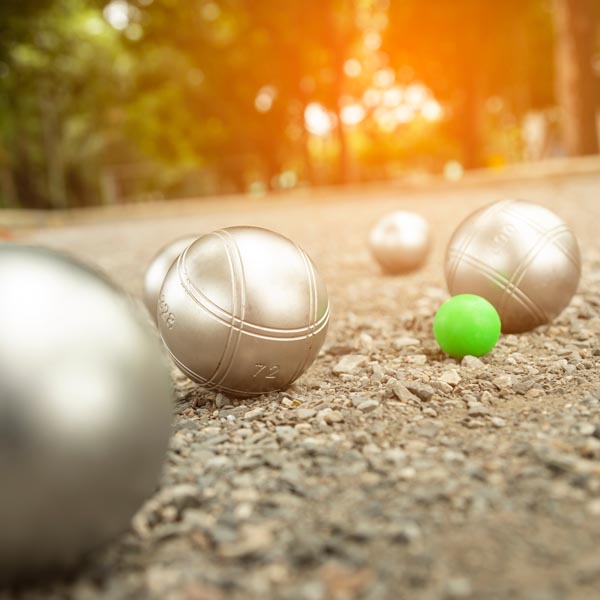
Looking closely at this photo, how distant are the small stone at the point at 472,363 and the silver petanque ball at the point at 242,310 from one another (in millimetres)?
975

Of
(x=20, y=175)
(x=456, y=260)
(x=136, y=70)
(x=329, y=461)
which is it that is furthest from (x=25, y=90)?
(x=329, y=461)

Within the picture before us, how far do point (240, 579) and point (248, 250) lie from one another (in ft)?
6.17

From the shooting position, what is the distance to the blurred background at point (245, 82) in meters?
25.4

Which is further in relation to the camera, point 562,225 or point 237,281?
point 562,225

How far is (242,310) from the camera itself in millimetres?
3670

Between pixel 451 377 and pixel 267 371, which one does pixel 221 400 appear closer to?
pixel 267 371

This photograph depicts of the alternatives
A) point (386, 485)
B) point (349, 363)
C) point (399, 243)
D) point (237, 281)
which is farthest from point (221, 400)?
point (399, 243)

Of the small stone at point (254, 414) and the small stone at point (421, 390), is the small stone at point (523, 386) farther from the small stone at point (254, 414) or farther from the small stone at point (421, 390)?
the small stone at point (254, 414)

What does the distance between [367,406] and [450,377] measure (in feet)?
2.11

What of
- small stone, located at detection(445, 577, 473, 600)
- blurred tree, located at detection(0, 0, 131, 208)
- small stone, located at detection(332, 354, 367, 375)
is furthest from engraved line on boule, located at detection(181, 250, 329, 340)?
blurred tree, located at detection(0, 0, 131, 208)

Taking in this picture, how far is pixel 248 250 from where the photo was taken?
3777 millimetres

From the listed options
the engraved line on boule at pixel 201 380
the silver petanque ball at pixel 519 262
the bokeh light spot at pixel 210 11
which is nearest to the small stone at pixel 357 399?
the engraved line on boule at pixel 201 380

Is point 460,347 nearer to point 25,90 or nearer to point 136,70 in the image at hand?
point 25,90

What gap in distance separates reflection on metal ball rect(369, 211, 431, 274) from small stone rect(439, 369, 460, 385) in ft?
11.9
